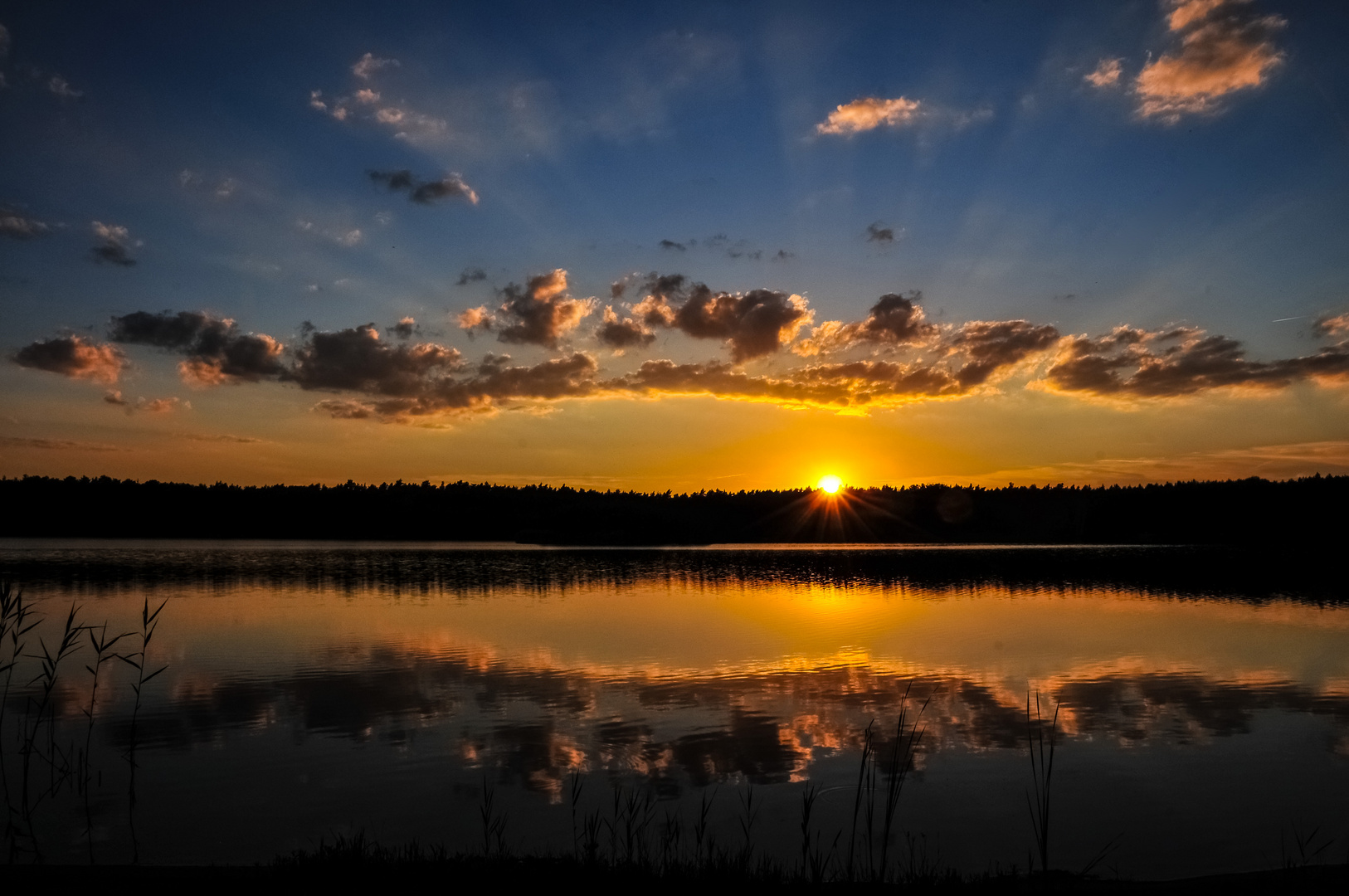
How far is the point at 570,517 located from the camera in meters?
187

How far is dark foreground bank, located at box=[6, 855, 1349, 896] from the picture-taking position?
352 inches

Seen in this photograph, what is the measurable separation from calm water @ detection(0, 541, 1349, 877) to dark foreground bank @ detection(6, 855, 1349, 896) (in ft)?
5.41

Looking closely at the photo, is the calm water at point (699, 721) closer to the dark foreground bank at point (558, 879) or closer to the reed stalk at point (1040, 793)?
the reed stalk at point (1040, 793)

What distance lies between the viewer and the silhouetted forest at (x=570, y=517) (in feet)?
505

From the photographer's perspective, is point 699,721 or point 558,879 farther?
point 699,721

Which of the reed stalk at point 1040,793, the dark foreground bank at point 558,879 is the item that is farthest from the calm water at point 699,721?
the dark foreground bank at point 558,879

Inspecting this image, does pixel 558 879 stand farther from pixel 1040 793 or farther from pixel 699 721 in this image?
pixel 699 721

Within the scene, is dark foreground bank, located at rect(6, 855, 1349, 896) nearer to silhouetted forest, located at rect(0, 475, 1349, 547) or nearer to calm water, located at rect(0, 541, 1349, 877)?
calm water, located at rect(0, 541, 1349, 877)

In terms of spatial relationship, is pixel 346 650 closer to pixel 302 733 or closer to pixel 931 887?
pixel 302 733

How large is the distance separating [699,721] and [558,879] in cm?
1073

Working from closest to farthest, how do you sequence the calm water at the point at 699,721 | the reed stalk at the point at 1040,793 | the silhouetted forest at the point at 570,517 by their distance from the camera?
1. the reed stalk at the point at 1040,793
2. the calm water at the point at 699,721
3. the silhouetted forest at the point at 570,517

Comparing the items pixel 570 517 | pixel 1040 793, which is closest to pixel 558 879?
pixel 1040 793

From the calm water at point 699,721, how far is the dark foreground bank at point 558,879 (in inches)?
64.9

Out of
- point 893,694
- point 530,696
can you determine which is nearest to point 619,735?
point 530,696
